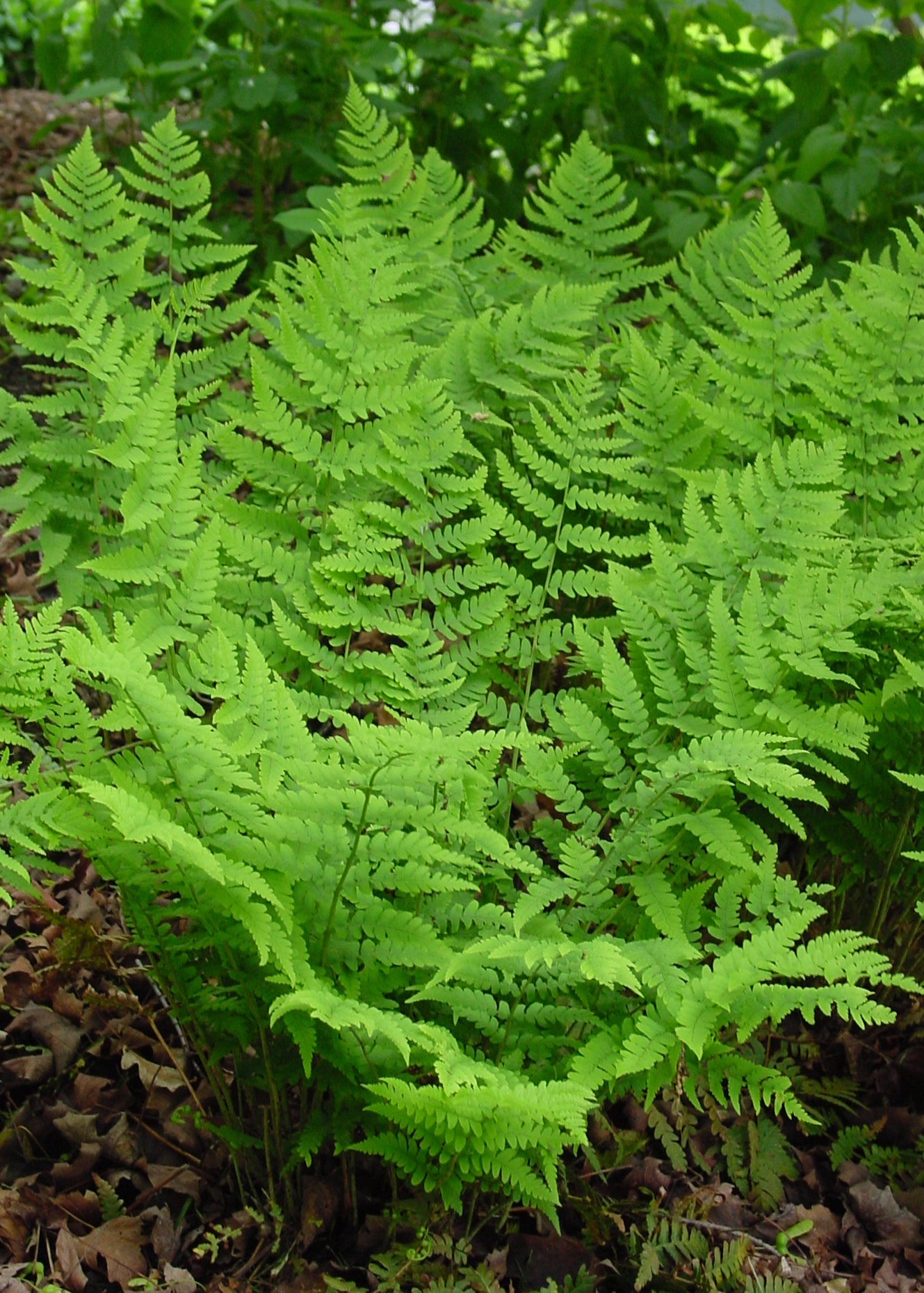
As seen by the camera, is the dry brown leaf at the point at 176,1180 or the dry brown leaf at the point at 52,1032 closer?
the dry brown leaf at the point at 176,1180

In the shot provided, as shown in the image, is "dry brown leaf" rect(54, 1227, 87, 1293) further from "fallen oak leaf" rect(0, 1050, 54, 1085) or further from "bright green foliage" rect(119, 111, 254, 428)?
"bright green foliage" rect(119, 111, 254, 428)

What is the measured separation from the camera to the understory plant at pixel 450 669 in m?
1.70

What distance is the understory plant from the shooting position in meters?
1.70

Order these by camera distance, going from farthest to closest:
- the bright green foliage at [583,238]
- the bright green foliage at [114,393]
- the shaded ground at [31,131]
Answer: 1. the shaded ground at [31,131]
2. the bright green foliage at [583,238]
3. the bright green foliage at [114,393]

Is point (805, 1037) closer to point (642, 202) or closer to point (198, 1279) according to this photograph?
point (198, 1279)

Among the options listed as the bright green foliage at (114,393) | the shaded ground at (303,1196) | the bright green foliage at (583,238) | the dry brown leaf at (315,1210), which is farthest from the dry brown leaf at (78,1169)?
the bright green foliage at (583,238)

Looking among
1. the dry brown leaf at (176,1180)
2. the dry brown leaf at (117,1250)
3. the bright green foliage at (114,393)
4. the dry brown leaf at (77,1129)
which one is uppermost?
the bright green foliage at (114,393)

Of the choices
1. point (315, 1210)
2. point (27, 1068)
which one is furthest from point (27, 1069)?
point (315, 1210)

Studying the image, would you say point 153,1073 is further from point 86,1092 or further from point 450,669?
point 450,669

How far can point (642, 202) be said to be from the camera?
14.6ft

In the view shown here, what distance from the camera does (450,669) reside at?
84.0 inches

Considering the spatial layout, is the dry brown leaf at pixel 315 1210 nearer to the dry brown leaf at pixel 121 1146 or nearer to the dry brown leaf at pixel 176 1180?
the dry brown leaf at pixel 176 1180

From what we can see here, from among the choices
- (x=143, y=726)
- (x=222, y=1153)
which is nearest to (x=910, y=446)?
(x=143, y=726)

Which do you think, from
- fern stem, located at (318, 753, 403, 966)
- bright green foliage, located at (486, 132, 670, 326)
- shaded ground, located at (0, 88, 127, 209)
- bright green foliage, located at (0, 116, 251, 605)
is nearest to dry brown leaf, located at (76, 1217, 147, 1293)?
fern stem, located at (318, 753, 403, 966)
